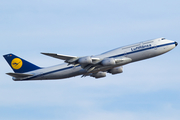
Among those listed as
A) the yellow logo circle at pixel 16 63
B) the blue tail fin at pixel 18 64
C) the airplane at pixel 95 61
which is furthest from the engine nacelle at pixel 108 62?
the yellow logo circle at pixel 16 63

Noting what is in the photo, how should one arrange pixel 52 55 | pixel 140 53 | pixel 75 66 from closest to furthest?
pixel 52 55
pixel 140 53
pixel 75 66

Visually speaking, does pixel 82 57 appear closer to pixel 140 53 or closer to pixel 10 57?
pixel 140 53

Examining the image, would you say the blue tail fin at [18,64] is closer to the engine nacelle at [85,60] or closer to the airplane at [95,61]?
the airplane at [95,61]

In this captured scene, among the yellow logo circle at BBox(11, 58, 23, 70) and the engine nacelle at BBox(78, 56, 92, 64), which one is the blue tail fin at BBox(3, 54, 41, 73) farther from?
the engine nacelle at BBox(78, 56, 92, 64)

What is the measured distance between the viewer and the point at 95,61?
59.0 meters

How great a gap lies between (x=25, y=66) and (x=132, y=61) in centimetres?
2296

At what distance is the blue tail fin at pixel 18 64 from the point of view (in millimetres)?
66438

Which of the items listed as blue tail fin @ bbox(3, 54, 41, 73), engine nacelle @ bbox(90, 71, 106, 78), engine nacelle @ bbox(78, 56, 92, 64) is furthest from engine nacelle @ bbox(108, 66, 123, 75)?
blue tail fin @ bbox(3, 54, 41, 73)

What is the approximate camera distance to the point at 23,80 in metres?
65.0

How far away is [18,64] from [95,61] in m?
18.4

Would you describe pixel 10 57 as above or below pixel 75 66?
above

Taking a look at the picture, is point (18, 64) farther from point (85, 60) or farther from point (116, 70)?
point (116, 70)

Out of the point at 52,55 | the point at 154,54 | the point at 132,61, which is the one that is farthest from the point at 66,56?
the point at 154,54

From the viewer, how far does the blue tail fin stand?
66.4m
